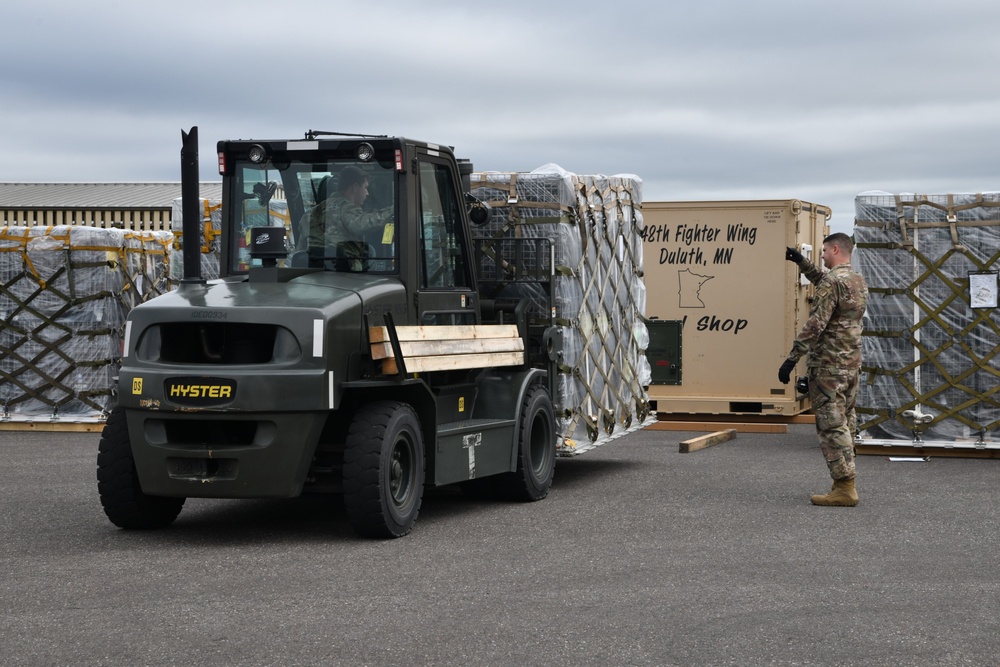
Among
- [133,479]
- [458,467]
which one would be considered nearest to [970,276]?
[458,467]

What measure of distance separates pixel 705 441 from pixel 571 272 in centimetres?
450

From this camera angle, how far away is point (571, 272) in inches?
454

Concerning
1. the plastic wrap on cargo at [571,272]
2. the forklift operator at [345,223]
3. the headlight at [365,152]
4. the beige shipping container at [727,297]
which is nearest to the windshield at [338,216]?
the forklift operator at [345,223]

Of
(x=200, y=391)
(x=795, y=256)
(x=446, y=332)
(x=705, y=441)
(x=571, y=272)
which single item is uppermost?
(x=795, y=256)

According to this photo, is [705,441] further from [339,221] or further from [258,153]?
[258,153]

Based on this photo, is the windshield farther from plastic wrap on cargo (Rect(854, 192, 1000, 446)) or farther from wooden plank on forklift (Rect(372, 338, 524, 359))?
plastic wrap on cargo (Rect(854, 192, 1000, 446))

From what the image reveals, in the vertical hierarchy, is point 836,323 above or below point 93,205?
below

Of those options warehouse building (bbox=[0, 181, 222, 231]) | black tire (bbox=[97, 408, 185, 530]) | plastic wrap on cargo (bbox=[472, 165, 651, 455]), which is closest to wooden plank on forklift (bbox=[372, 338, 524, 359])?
plastic wrap on cargo (bbox=[472, 165, 651, 455])

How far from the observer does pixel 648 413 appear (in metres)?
13.8

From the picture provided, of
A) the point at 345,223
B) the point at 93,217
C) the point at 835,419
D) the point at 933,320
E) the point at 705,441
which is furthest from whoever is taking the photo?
the point at 93,217

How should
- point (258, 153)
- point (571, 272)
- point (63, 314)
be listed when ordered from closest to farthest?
1. point (258, 153)
2. point (571, 272)
3. point (63, 314)

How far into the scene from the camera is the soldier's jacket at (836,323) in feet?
34.1

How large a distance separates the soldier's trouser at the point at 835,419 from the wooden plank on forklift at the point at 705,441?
4421 millimetres

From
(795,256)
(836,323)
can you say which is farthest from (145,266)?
(836,323)
